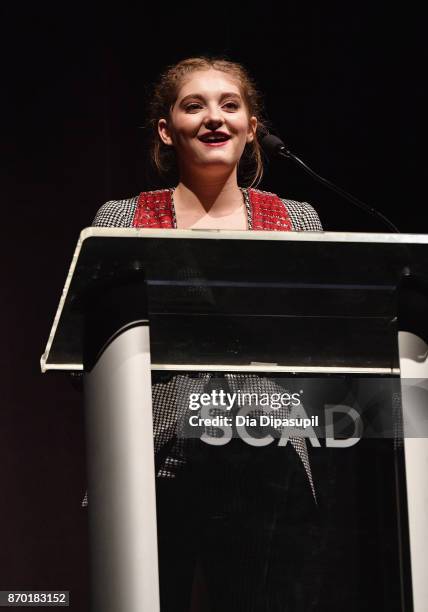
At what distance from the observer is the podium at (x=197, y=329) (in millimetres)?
860

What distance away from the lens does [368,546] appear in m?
0.95

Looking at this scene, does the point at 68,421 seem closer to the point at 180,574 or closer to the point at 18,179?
the point at 18,179

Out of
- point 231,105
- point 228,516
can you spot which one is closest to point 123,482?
point 228,516

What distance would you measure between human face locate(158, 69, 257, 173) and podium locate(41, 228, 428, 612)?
502 mm

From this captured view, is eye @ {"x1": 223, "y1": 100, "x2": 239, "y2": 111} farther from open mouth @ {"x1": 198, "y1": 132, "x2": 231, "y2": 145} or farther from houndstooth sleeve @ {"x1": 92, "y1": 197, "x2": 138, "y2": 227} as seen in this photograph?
houndstooth sleeve @ {"x1": 92, "y1": 197, "x2": 138, "y2": 227}

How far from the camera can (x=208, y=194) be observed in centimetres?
144

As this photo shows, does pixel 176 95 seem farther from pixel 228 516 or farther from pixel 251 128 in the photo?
pixel 228 516

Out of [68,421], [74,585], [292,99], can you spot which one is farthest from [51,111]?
[74,585]

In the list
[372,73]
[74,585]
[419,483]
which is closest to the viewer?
[419,483]

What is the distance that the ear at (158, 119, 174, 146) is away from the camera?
1.61m

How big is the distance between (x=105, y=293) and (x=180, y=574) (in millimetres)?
295

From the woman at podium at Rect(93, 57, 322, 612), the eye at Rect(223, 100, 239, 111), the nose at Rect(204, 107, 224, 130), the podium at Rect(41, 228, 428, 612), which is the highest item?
the eye at Rect(223, 100, 239, 111)

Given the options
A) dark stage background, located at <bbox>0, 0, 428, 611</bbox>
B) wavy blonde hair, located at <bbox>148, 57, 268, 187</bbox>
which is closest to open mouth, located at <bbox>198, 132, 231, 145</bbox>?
wavy blonde hair, located at <bbox>148, 57, 268, 187</bbox>

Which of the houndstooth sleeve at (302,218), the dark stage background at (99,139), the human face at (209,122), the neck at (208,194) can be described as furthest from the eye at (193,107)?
the dark stage background at (99,139)
